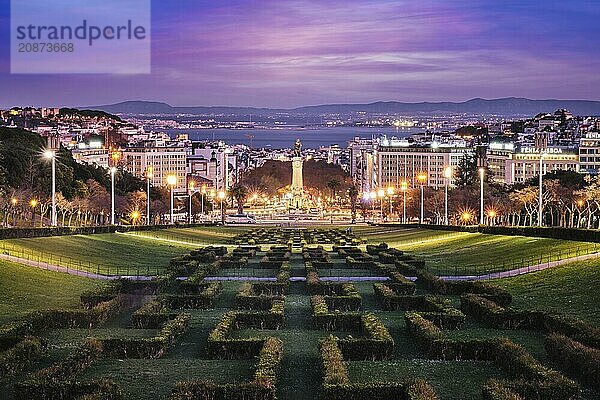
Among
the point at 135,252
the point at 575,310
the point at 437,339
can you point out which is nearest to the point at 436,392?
the point at 437,339

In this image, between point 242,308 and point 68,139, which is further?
point 68,139

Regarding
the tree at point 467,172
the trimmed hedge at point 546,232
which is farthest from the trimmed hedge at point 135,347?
the tree at point 467,172

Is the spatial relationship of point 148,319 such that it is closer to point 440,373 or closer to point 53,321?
point 53,321

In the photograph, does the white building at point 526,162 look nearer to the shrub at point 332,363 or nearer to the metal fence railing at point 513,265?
the metal fence railing at point 513,265

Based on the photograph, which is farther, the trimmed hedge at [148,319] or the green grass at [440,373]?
the trimmed hedge at [148,319]

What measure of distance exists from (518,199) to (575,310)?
2637 inches

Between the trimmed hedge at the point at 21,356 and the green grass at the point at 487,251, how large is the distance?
19.3 meters

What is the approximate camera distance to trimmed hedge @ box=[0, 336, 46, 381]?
16.9 m

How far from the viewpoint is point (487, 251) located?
134 ft

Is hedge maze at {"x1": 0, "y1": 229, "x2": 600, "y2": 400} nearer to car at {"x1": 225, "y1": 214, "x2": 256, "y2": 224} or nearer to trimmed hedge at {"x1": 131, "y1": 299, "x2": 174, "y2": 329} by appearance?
trimmed hedge at {"x1": 131, "y1": 299, "x2": 174, "y2": 329}

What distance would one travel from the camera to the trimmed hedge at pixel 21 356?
16859 millimetres

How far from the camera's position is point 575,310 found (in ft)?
75.3

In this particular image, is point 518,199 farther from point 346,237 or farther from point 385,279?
point 385,279

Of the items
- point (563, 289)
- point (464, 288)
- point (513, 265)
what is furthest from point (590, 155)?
point (563, 289)
